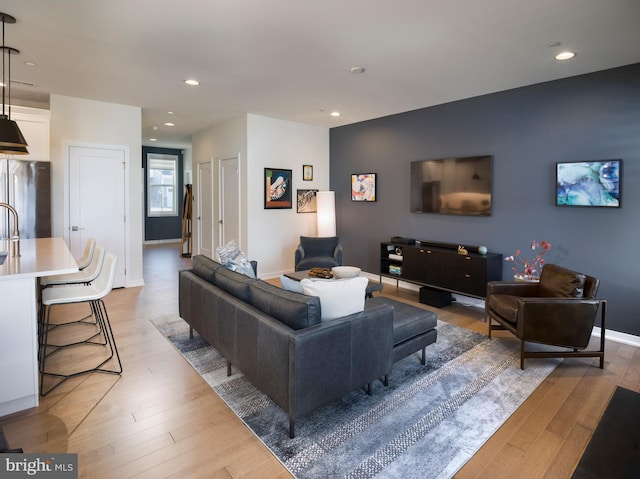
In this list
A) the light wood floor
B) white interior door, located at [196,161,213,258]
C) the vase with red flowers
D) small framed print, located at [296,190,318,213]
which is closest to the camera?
the light wood floor

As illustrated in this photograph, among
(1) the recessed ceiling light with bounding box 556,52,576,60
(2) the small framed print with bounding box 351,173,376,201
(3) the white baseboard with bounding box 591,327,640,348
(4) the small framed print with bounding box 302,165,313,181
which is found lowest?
(3) the white baseboard with bounding box 591,327,640,348

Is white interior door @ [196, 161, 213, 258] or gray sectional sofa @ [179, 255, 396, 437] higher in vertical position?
white interior door @ [196, 161, 213, 258]

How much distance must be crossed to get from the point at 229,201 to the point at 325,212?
69.9 inches

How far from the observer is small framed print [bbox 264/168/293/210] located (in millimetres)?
6285

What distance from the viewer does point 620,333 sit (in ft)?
12.5

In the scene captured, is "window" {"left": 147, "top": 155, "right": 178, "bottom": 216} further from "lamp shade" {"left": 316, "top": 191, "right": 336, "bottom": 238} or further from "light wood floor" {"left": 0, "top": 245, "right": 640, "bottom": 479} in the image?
"light wood floor" {"left": 0, "top": 245, "right": 640, "bottom": 479}

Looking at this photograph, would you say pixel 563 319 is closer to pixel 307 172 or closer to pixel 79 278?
pixel 79 278

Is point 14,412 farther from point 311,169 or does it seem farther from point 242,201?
point 311,169

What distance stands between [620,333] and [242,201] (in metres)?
5.38

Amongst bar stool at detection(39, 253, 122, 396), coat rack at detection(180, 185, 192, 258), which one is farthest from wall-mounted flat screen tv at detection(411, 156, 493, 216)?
coat rack at detection(180, 185, 192, 258)

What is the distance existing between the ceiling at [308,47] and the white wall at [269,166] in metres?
1.17

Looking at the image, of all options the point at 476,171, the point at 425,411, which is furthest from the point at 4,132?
the point at 476,171

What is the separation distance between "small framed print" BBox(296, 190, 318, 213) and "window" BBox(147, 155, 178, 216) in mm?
5815

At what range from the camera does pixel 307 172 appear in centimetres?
682
